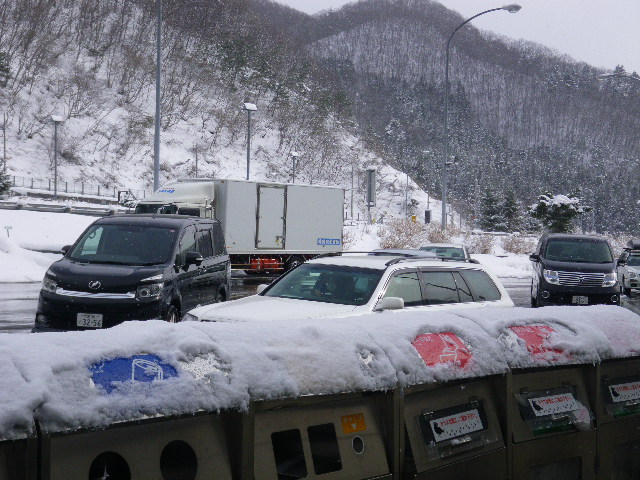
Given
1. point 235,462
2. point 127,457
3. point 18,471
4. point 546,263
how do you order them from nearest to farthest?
point 18,471, point 127,457, point 235,462, point 546,263

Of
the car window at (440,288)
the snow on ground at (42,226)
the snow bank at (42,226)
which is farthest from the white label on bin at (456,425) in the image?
the snow on ground at (42,226)

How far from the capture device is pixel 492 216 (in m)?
84.9

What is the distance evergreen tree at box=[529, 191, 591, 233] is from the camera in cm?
5431

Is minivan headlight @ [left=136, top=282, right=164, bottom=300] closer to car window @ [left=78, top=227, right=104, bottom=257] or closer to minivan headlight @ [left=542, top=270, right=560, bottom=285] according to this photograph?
car window @ [left=78, top=227, right=104, bottom=257]

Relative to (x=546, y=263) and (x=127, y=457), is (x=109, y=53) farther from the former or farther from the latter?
(x=127, y=457)

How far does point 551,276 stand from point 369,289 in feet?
34.5

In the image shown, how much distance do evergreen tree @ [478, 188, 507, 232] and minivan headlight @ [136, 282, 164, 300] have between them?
249 ft

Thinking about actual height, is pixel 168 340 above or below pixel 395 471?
above

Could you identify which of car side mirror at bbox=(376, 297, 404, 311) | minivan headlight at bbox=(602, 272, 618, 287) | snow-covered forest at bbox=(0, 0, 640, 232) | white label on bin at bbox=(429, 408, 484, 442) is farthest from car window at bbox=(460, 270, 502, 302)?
snow-covered forest at bbox=(0, 0, 640, 232)

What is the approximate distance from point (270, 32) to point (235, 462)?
173906 millimetres

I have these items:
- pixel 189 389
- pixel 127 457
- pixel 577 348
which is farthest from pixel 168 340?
pixel 577 348

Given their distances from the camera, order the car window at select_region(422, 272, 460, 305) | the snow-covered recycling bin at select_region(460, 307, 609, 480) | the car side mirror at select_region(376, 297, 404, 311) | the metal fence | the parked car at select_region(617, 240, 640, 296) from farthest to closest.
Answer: the metal fence < the parked car at select_region(617, 240, 640, 296) < the car window at select_region(422, 272, 460, 305) < the car side mirror at select_region(376, 297, 404, 311) < the snow-covered recycling bin at select_region(460, 307, 609, 480)

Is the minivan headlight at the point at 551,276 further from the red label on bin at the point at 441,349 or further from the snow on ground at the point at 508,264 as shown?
the red label on bin at the point at 441,349

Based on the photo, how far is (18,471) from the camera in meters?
2.47
